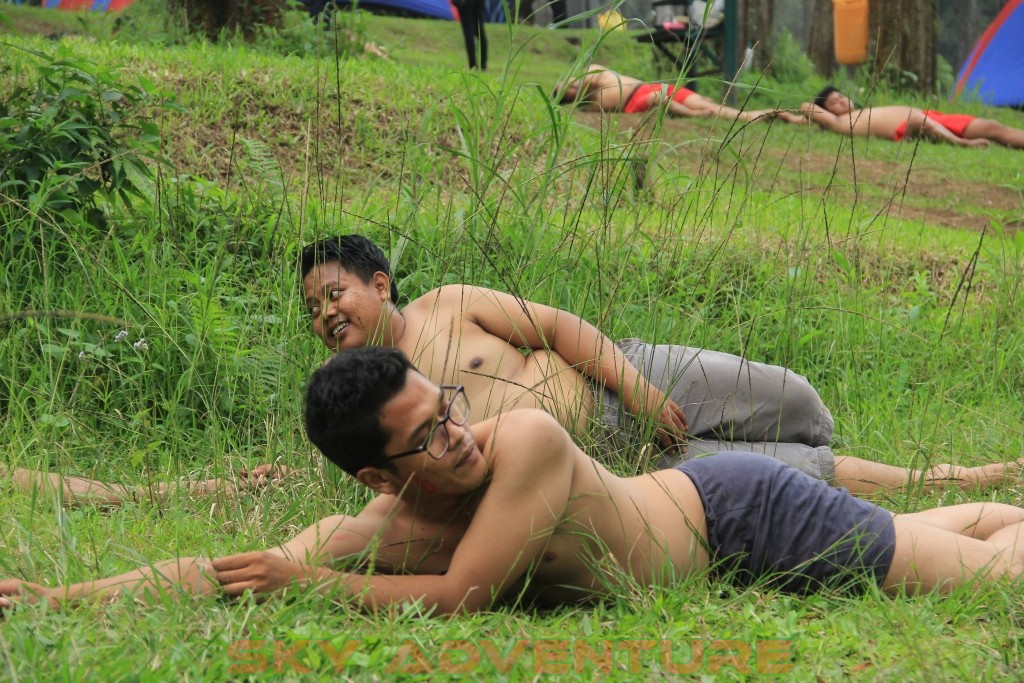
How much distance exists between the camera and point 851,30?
12242 mm

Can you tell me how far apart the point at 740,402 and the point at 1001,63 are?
10.8 metres

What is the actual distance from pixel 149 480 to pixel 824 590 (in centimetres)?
177

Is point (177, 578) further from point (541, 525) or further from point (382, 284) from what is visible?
point (382, 284)

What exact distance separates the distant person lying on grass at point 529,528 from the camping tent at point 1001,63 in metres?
10.5

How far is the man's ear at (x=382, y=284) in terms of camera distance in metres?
3.74

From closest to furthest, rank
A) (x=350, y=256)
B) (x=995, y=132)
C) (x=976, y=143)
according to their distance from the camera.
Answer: (x=350, y=256) → (x=976, y=143) → (x=995, y=132)

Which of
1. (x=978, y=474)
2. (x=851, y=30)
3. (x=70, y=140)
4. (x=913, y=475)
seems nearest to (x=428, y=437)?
(x=913, y=475)

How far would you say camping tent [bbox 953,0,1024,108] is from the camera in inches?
492

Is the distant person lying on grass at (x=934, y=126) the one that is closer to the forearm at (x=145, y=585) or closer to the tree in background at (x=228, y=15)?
the tree in background at (x=228, y=15)

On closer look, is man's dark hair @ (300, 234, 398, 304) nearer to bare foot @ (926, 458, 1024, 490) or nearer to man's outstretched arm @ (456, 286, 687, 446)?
man's outstretched arm @ (456, 286, 687, 446)

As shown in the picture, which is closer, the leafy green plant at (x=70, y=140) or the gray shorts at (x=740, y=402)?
the gray shorts at (x=740, y=402)

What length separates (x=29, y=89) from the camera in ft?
→ 15.4

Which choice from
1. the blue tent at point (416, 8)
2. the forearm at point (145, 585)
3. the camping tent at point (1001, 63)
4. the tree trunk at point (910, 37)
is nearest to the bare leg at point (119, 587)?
the forearm at point (145, 585)

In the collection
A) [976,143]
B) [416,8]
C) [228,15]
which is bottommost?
[976,143]
